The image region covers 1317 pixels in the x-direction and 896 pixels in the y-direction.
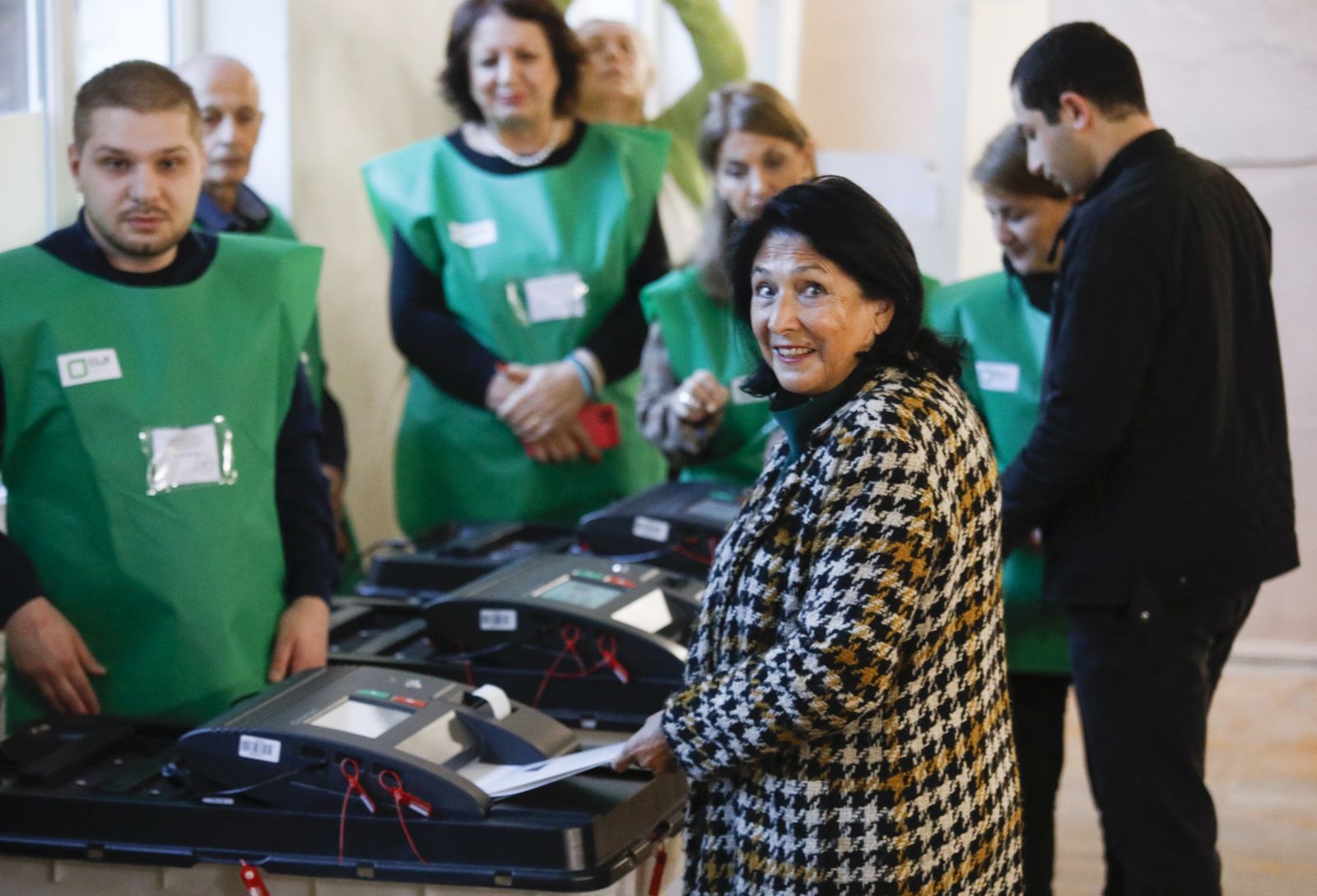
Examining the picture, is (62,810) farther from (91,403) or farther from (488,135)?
(488,135)

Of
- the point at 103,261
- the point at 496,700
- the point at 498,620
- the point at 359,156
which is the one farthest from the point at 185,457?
the point at 359,156

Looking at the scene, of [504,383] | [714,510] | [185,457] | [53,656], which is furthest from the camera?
[504,383]

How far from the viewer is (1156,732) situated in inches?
83.7

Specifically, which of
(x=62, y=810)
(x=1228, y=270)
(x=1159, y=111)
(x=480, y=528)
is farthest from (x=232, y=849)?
(x=1159, y=111)

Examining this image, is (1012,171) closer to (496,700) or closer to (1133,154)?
(1133,154)

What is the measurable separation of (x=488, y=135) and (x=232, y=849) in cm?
186

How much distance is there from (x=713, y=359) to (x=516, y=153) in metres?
0.58

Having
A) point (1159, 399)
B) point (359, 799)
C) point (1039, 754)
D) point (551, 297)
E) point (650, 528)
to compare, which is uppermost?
point (551, 297)

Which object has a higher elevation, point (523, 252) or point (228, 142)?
point (228, 142)

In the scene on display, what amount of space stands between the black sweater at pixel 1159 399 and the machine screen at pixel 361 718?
0.94 m

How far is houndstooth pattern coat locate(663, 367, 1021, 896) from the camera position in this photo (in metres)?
1.34

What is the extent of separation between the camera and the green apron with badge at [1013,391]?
8.02 ft

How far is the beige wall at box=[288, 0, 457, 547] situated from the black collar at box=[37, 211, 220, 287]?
139cm

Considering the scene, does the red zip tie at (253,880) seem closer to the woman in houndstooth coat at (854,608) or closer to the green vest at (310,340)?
the woman in houndstooth coat at (854,608)
